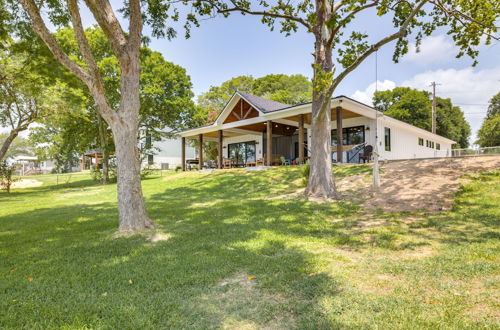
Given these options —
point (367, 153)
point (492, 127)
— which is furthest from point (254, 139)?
point (492, 127)

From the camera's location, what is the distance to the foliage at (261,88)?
120ft

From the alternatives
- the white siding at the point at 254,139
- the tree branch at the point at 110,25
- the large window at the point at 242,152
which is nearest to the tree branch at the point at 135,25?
the tree branch at the point at 110,25

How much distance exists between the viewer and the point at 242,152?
24938 mm

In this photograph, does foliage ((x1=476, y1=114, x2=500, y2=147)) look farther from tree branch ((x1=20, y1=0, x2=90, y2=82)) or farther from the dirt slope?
tree branch ((x1=20, y1=0, x2=90, y2=82))

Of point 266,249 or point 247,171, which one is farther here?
point 247,171

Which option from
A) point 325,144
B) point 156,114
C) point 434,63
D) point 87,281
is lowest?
point 87,281

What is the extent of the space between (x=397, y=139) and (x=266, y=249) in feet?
60.6

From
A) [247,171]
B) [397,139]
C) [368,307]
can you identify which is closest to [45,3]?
[368,307]

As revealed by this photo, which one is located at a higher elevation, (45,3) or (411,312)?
(45,3)

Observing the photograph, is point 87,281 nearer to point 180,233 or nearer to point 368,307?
point 180,233

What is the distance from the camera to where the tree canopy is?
111 ft

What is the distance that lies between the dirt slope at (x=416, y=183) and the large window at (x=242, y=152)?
1300 centimetres

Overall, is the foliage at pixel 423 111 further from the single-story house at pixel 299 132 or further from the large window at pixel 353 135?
the large window at pixel 353 135

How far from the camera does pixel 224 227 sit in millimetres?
6062
